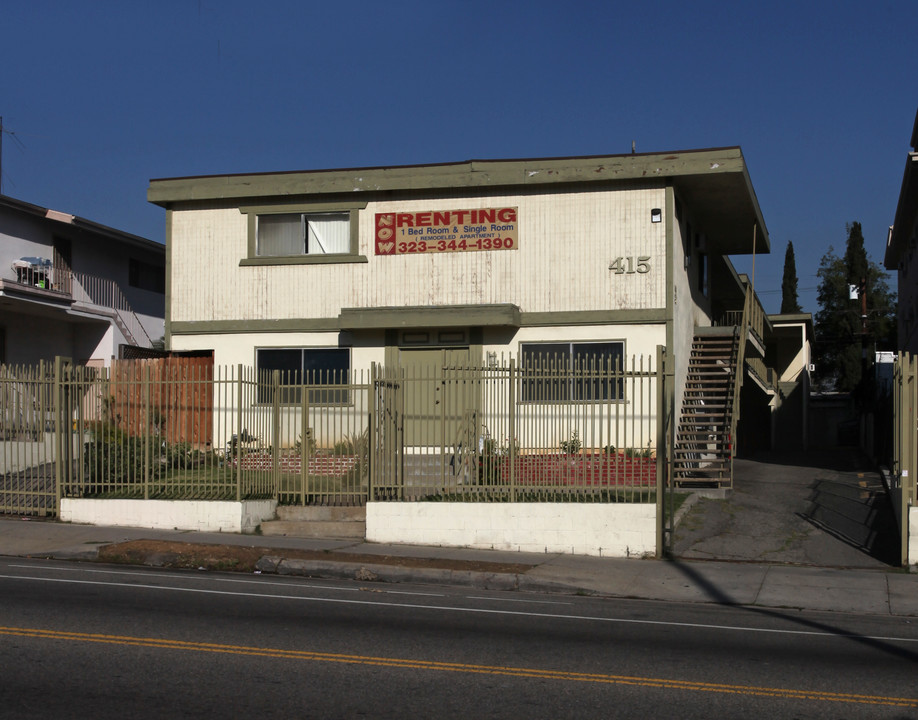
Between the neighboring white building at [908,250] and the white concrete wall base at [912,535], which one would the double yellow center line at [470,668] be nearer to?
the white concrete wall base at [912,535]

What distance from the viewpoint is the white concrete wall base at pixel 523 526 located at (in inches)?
548

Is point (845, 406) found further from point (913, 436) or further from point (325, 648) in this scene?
point (325, 648)

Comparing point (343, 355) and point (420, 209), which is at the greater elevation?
point (420, 209)

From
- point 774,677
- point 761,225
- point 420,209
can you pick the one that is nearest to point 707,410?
point 761,225

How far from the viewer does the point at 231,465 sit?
15789 mm

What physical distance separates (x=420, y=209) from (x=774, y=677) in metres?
14.9

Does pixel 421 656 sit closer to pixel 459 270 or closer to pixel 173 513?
pixel 173 513

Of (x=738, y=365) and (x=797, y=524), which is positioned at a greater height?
(x=738, y=365)

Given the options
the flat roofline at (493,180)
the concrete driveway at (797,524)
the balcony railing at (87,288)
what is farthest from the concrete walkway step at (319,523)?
the balcony railing at (87,288)

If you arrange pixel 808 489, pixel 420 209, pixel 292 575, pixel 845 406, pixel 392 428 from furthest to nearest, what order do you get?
pixel 845 406 → pixel 420 209 → pixel 808 489 → pixel 392 428 → pixel 292 575

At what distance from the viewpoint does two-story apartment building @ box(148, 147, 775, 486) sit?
19.7 meters

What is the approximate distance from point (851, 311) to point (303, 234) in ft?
154

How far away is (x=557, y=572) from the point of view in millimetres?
12602

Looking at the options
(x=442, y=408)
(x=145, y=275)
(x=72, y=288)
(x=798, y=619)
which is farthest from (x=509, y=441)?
(x=145, y=275)
